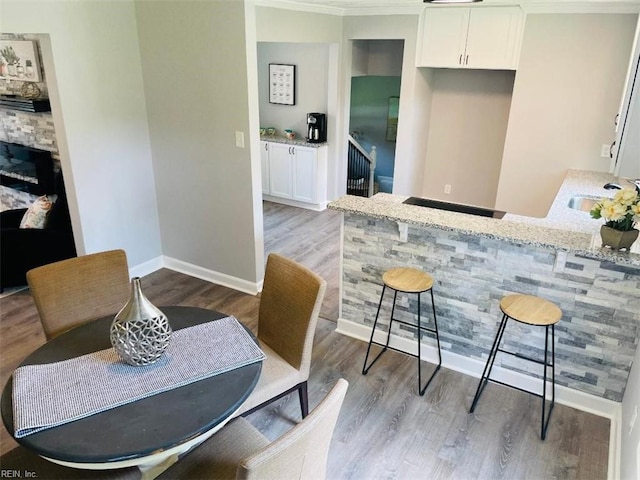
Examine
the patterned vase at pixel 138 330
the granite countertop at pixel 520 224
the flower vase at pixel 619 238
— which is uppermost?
the flower vase at pixel 619 238

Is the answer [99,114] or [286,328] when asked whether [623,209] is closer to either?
[286,328]

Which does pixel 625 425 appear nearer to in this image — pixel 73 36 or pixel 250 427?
pixel 250 427

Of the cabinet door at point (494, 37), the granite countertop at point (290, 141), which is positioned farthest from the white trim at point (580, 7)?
the granite countertop at point (290, 141)

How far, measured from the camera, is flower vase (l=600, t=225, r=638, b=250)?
2291 mm

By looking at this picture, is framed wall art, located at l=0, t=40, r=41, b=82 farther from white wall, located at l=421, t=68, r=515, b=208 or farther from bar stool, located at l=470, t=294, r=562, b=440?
bar stool, located at l=470, t=294, r=562, b=440

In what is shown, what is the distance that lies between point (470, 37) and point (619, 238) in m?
3.09

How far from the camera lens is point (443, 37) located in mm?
4801

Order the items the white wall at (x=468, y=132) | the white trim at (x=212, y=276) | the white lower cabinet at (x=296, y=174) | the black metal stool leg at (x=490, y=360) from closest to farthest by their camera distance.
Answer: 1. the black metal stool leg at (x=490, y=360)
2. the white trim at (x=212, y=276)
3. the white wall at (x=468, y=132)
4. the white lower cabinet at (x=296, y=174)

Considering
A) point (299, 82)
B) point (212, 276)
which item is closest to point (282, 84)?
point (299, 82)

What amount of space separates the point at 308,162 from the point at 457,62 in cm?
209

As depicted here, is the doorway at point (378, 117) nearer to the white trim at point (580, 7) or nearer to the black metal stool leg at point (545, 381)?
the white trim at point (580, 7)

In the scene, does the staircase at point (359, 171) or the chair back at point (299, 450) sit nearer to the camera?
the chair back at point (299, 450)

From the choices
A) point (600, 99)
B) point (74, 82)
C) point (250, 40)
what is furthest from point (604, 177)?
point (74, 82)

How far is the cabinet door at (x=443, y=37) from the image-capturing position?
4.67 meters
